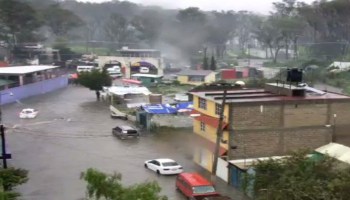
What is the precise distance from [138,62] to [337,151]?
26.7 meters

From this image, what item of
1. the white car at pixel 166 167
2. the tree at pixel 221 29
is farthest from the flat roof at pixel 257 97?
the tree at pixel 221 29

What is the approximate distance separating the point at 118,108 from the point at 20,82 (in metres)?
7.49

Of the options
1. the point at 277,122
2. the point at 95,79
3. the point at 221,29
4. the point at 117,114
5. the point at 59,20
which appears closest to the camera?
the point at 277,122

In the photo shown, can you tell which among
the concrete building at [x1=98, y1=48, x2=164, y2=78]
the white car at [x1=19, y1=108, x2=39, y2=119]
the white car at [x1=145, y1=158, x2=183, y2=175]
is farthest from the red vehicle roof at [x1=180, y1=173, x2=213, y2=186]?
the concrete building at [x1=98, y1=48, x2=164, y2=78]

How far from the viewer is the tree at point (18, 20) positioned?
127 ft

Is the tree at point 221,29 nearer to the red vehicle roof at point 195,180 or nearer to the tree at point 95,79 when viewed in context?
the tree at point 95,79

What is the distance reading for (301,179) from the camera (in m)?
8.05

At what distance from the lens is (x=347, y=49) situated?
43.3m

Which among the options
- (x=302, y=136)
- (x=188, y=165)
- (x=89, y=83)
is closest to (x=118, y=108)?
(x=89, y=83)

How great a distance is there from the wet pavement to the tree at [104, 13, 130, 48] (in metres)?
33.1

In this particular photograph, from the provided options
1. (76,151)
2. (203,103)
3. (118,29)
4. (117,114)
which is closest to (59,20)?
(118,29)

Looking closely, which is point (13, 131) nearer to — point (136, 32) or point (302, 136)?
point (302, 136)

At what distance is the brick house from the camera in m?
11.0

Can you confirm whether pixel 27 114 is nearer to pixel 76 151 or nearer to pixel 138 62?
pixel 76 151
